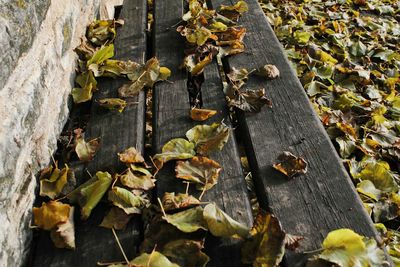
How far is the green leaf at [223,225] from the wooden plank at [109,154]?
22 cm

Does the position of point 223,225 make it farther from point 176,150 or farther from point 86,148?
point 86,148

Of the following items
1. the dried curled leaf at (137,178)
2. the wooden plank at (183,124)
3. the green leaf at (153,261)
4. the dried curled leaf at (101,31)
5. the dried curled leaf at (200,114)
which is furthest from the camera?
the dried curled leaf at (101,31)

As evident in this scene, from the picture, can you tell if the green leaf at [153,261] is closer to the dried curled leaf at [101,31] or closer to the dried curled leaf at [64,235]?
the dried curled leaf at [64,235]

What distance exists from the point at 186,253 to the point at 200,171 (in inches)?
12.0

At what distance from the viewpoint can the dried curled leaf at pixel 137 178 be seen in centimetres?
127

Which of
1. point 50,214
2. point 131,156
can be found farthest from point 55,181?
point 131,156

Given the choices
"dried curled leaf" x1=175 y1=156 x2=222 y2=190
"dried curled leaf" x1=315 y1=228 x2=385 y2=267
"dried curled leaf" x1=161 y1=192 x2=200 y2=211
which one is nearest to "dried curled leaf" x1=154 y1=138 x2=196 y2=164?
"dried curled leaf" x1=175 y1=156 x2=222 y2=190

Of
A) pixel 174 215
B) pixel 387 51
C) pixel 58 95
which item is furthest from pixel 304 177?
pixel 387 51

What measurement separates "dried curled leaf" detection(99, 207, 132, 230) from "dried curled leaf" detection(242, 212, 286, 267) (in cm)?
37

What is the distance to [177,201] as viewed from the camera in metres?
1.21

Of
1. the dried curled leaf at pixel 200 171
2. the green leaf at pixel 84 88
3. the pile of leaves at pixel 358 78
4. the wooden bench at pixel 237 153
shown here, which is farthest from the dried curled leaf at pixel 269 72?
the green leaf at pixel 84 88

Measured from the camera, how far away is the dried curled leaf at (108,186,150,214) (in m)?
1.21

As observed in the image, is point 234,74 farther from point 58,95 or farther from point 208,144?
point 58,95

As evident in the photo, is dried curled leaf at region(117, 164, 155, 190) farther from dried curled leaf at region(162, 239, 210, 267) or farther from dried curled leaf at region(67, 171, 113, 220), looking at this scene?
dried curled leaf at region(162, 239, 210, 267)
